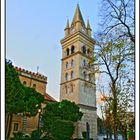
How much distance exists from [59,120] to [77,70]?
7.40m

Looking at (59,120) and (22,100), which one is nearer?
(22,100)

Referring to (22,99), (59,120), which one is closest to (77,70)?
(59,120)

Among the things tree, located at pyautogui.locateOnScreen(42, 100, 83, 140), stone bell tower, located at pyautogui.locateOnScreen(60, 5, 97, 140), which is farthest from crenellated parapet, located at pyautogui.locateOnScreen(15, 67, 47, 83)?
stone bell tower, located at pyautogui.locateOnScreen(60, 5, 97, 140)

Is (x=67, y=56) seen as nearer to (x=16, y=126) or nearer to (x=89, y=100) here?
(x=89, y=100)

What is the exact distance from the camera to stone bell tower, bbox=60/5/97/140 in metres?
15.0

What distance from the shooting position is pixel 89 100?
15633 millimetres

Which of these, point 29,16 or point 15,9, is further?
point 29,16

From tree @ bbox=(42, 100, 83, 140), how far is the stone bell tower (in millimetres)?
3056

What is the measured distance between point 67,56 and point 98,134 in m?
5.82

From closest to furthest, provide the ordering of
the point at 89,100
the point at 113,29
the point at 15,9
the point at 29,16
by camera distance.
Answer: the point at 15,9, the point at 29,16, the point at 113,29, the point at 89,100

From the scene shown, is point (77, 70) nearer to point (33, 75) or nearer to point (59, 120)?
point (33, 75)

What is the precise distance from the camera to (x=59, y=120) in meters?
8.98

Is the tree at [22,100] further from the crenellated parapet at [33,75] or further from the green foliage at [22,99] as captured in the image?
the crenellated parapet at [33,75]

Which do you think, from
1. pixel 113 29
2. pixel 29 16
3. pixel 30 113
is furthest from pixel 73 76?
pixel 29 16
